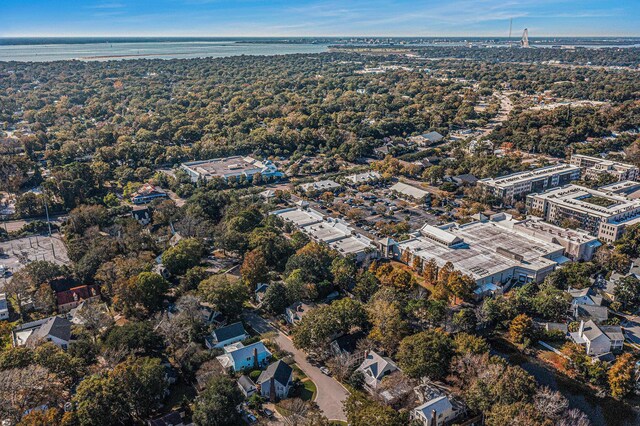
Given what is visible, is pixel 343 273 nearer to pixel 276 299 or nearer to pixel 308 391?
pixel 276 299

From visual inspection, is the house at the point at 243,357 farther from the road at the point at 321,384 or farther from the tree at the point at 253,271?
the tree at the point at 253,271

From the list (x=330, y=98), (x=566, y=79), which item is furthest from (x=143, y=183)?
(x=566, y=79)

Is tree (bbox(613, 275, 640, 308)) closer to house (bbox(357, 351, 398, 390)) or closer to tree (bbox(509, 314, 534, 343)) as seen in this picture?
tree (bbox(509, 314, 534, 343))

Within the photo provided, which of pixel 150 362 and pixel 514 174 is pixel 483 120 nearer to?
pixel 514 174

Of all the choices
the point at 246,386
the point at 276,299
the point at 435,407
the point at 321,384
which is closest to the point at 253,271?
the point at 276,299

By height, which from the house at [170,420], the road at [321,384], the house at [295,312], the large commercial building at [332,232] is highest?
the large commercial building at [332,232]

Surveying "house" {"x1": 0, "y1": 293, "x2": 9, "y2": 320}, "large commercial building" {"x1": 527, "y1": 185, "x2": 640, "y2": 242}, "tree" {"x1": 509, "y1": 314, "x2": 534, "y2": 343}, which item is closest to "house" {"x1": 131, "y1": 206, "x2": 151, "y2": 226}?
"house" {"x1": 0, "y1": 293, "x2": 9, "y2": 320}

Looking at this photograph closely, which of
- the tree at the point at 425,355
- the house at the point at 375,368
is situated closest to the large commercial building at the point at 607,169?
the tree at the point at 425,355

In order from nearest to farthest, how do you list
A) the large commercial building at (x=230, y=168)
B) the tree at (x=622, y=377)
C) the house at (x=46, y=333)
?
the tree at (x=622, y=377) → the house at (x=46, y=333) → the large commercial building at (x=230, y=168)
